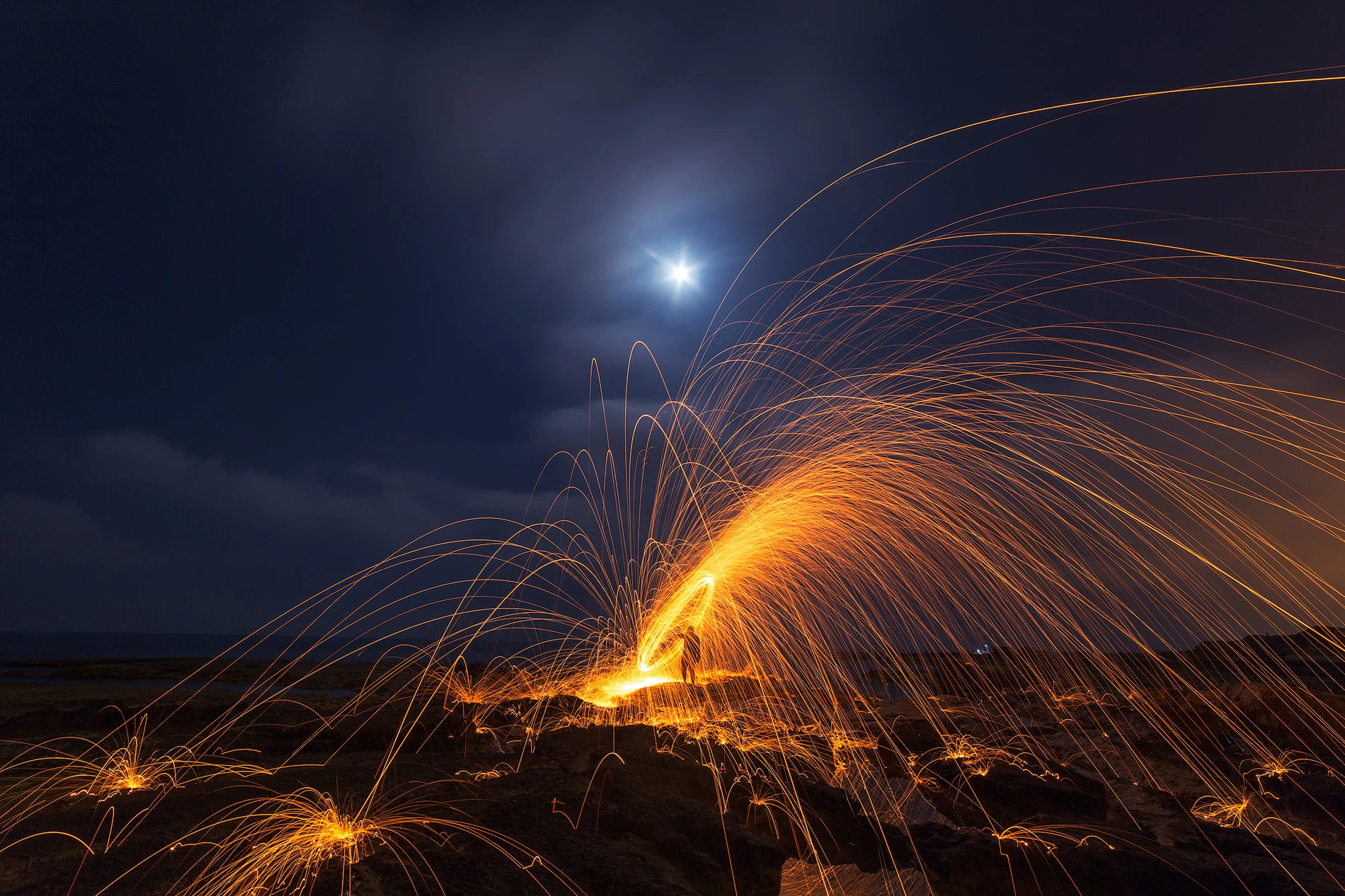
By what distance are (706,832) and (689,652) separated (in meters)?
7.46

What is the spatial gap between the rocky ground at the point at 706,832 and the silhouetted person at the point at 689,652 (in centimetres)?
363

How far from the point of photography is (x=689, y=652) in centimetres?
1223

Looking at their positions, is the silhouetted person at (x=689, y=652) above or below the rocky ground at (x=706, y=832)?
above

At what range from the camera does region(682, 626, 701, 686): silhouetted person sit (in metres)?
12.1

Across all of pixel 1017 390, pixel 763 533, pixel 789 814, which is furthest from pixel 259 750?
pixel 1017 390

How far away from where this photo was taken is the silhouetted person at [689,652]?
12094 mm

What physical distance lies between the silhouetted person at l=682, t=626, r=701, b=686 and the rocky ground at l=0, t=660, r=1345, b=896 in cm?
363

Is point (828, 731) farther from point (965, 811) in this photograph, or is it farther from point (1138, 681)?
point (1138, 681)

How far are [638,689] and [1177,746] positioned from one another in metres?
9.23

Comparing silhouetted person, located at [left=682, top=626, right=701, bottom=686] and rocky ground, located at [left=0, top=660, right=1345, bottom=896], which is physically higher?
A: silhouetted person, located at [left=682, top=626, right=701, bottom=686]

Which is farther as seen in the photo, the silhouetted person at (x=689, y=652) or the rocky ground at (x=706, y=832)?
the silhouetted person at (x=689, y=652)

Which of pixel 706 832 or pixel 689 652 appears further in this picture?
pixel 689 652

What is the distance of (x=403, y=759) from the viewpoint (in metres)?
7.66

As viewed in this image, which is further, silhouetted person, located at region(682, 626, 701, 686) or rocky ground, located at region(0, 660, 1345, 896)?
silhouetted person, located at region(682, 626, 701, 686)
